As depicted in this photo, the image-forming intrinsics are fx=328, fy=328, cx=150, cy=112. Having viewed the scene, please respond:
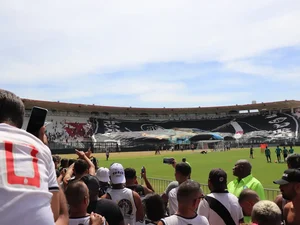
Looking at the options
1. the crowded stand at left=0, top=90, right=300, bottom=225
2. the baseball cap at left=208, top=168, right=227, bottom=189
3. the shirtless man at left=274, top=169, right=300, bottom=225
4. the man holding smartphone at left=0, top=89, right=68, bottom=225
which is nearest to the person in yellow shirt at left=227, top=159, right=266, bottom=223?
the crowded stand at left=0, top=90, right=300, bottom=225

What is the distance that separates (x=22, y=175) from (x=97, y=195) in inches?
105

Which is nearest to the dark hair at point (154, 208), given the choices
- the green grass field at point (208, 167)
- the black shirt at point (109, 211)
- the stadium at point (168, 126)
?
the black shirt at point (109, 211)

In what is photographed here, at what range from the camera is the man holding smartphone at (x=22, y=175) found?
1.73m

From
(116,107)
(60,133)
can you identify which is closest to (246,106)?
(116,107)

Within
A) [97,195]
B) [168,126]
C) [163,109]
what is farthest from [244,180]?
[163,109]

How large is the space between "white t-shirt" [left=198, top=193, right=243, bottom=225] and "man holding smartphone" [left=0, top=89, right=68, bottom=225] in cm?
270

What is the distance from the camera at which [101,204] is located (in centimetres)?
416

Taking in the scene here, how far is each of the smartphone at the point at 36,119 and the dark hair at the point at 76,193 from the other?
4.07ft

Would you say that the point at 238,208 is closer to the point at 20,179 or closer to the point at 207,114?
the point at 20,179

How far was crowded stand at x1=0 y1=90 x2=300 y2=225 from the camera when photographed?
179cm

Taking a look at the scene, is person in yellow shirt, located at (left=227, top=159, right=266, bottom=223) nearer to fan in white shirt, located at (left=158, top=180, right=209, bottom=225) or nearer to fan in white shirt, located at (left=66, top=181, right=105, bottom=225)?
fan in white shirt, located at (left=158, top=180, right=209, bottom=225)

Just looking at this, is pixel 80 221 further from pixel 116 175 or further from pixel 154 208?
pixel 116 175

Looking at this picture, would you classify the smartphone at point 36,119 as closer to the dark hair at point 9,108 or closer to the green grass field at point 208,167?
the dark hair at point 9,108

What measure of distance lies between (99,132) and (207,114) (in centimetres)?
3273
